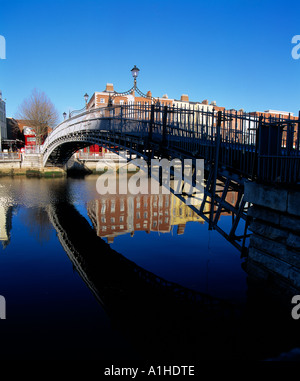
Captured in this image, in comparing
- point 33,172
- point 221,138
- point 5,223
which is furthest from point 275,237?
point 33,172

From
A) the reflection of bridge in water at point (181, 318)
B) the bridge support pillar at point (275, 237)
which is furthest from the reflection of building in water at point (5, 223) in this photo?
the bridge support pillar at point (275, 237)

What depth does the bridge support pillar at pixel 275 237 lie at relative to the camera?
5742 millimetres

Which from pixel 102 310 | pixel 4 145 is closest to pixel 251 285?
pixel 102 310

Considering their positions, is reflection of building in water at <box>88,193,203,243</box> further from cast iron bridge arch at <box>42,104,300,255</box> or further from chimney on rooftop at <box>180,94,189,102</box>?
chimney on rooftop at <box>180,94,189,102</box>

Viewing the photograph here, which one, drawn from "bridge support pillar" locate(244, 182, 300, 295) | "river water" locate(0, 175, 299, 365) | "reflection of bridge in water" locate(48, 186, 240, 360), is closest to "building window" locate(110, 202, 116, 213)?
"river water" locate(0, 175, 299, 365)

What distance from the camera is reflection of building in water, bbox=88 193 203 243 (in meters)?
14.0

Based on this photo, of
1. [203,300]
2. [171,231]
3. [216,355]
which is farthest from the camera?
[171,231]

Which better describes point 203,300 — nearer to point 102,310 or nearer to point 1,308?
point 102,310

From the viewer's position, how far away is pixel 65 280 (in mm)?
8406

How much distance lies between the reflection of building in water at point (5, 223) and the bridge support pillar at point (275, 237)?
9.40 meters

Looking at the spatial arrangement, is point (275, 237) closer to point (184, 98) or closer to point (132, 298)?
point (132, 298)

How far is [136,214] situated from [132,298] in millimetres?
9509

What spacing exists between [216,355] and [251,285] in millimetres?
2179

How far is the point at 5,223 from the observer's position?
48.2ft
